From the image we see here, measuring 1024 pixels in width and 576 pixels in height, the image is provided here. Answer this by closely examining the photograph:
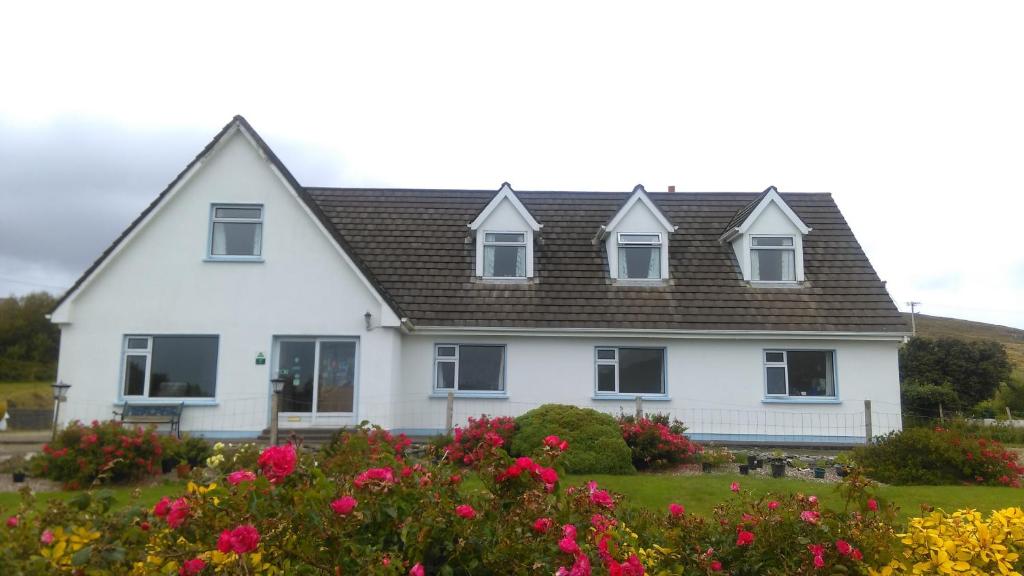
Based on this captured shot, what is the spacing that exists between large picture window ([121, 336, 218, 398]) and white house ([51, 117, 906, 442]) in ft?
0.15

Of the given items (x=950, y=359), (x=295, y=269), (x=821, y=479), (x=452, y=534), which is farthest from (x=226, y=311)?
(x=950, y=359)

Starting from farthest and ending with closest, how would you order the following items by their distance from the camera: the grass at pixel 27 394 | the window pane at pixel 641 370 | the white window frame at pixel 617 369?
the grass at pixel 27 394 → the window pane at pixel 641 370 → the white window frame at pixel 617 369

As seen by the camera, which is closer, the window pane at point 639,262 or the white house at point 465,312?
the white house at point 465,312

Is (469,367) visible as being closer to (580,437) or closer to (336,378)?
(336,378)

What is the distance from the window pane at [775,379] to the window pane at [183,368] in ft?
44.3

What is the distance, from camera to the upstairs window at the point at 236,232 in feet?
53.6

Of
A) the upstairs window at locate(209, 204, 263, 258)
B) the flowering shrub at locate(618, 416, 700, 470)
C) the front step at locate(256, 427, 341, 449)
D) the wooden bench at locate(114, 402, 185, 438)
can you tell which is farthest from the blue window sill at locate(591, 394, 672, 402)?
the wooden bench at locate(114, 402, 185, 438)

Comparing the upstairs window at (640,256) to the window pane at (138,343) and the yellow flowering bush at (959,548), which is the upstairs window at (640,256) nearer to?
the window pane at (138,343)

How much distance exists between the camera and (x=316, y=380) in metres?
16.1

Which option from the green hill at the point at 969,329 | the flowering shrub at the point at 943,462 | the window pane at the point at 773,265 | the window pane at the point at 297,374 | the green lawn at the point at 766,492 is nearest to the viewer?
the green lawn at the point at 766,492

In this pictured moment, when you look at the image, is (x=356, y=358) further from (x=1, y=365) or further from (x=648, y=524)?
(x=1, y=365)

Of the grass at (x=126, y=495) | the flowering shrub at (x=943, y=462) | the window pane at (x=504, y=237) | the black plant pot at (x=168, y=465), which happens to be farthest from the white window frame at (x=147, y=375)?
the flowering shrub at (x=943, y=462)

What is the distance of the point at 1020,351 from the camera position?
75875mm

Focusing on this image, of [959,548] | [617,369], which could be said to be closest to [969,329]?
[617,369]
